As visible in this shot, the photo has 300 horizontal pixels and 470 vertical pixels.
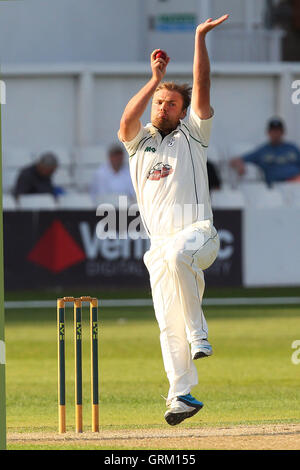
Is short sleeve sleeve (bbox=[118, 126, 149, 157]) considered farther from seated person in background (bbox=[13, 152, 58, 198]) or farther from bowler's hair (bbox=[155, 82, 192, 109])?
seated person in background (bbox=[13, 152, 58, 198])

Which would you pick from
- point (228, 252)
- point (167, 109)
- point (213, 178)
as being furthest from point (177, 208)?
point (228, 252)

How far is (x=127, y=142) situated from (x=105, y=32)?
594 inches

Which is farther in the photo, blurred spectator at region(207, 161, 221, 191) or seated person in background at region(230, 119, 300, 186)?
seated person in background at region(230, 119, 300, 186)

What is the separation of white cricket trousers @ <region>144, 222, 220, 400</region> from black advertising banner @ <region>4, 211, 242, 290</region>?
945 cm

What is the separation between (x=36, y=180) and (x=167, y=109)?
1018 centimetres

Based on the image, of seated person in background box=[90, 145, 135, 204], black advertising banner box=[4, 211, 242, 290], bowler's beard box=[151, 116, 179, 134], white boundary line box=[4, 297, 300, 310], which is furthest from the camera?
seated person in background box=[90, 145, 135, 204]

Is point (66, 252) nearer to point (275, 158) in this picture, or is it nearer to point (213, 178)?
point (213, 178)

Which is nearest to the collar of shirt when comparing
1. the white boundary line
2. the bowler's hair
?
the bowler's hair

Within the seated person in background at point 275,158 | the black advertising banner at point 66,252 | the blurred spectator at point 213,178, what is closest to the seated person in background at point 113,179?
→ the black advertising banner at point 66,252

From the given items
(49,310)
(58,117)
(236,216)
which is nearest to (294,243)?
(236,216)

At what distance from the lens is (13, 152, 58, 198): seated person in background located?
1628cm

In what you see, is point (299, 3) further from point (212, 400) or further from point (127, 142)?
point (127, 142)

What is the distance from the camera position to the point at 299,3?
23.5 metres
